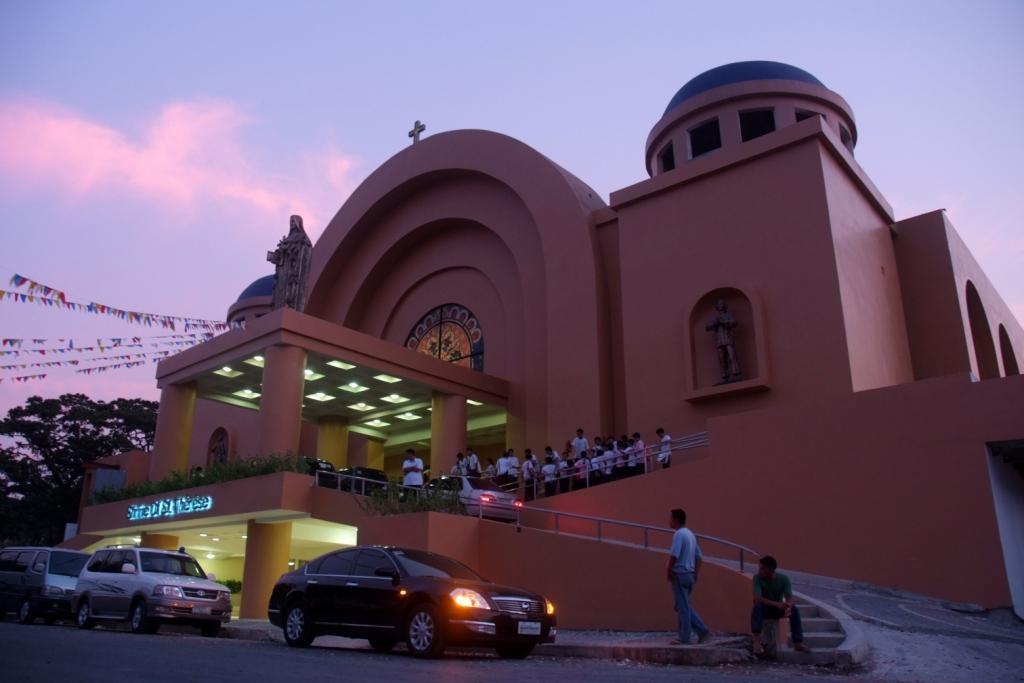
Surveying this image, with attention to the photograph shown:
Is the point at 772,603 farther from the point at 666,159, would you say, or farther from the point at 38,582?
the point at 666,159

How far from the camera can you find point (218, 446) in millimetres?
36750

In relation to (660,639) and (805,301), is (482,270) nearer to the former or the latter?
(805,301)

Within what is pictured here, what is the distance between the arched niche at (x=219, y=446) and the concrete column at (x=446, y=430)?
1463cm

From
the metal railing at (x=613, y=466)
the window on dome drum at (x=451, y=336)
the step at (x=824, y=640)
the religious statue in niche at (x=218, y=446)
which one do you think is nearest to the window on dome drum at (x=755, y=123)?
the window on dome drum at (x=451, y=336)

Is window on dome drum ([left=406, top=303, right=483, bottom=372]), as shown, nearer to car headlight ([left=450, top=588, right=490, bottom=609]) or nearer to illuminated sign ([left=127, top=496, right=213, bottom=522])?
illuminated sign ([left=127, top=496, right=213, bottom=522])

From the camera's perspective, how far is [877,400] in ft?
47.2

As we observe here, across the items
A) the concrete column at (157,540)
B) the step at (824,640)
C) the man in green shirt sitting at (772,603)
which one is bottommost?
the step at (824,640)

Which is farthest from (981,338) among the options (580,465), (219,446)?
(219,446)

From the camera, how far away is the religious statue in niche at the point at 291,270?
79.8ft

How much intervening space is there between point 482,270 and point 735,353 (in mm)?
11885

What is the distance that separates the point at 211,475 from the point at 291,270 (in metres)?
6.60

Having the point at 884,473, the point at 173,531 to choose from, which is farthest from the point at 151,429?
the point at 884,473

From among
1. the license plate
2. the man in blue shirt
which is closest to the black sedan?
the license plate

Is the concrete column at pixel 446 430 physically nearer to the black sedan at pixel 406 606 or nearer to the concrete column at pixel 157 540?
Result: the concrete column at pixel 157 540
